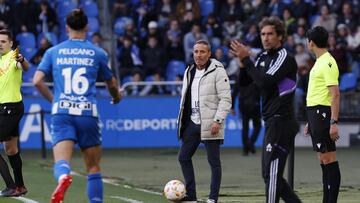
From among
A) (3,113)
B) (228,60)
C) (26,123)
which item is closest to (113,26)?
(228,60)

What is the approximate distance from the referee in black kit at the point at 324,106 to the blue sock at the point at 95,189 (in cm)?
269

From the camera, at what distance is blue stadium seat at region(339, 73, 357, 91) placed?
1020 inches

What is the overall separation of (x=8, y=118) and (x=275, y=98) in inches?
173

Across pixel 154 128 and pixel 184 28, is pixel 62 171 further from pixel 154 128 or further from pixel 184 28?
pixel 184 28

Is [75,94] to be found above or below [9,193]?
above

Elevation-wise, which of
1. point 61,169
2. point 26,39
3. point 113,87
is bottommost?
point 61,169

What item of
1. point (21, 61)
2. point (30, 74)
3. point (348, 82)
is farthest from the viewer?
point (348, 82)

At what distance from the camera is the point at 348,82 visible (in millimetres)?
26094

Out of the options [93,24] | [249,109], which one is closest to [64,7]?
[93,24]

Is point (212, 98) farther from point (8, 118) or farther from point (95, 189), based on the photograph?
point (95, 189)

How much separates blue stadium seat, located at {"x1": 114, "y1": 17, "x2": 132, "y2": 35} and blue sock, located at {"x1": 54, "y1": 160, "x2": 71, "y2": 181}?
18633 mm

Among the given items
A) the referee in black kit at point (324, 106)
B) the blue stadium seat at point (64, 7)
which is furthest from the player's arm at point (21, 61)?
the blue stadium seat at point (64, 7)

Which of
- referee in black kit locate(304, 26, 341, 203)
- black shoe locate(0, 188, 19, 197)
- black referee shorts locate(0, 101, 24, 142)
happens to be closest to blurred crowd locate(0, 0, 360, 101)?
black referee shorts locate(0, 101, 24, 142)

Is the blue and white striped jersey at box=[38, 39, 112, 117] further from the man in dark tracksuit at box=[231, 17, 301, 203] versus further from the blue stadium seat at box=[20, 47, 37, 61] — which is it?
the blue stadium seat at box=[20, 47, 37, 61]
